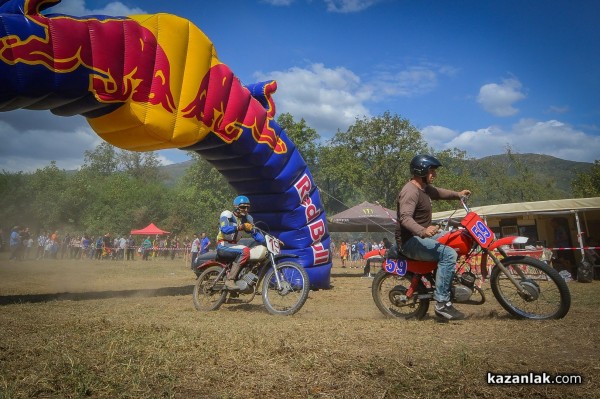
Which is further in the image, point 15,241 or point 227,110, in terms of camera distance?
point 15,241

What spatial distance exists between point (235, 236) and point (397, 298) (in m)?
3.26

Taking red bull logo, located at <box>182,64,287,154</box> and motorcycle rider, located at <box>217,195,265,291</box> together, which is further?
red bull logo, located at <box>182,64,287,154</box>

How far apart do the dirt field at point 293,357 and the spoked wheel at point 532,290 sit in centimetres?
19

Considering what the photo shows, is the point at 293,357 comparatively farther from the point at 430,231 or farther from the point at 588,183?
the point at 588,183

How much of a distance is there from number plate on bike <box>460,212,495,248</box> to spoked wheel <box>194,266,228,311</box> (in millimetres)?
4172

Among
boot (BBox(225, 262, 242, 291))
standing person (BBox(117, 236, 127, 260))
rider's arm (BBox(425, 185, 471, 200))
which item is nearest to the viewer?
rider's arm (BBox(425, 185, 471, 200))

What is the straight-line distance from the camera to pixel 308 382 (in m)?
2.49

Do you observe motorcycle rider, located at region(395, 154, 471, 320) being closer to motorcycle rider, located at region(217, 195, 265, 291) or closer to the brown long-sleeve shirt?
the brown long-sleeve shirt

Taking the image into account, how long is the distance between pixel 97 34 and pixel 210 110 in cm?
254

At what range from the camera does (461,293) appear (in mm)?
4684

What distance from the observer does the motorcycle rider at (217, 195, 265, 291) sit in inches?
259

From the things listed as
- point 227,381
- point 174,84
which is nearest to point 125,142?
point 174,84

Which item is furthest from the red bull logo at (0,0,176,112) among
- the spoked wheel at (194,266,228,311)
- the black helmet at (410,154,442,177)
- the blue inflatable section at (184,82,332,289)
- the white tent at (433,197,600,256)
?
the white tent at (433,197,600,256)

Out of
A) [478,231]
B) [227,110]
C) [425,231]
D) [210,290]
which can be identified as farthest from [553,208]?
[210,290]
